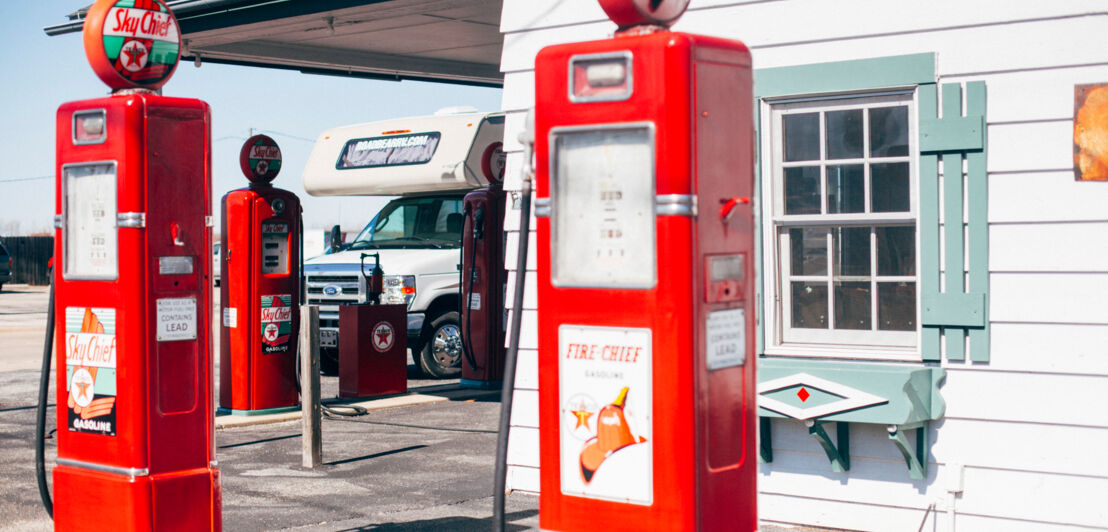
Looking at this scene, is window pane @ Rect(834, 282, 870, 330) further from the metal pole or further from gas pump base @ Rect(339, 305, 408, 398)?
gas pump base @ Rect(339, 305, 408, 398)

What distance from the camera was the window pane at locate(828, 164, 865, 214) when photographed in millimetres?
6391

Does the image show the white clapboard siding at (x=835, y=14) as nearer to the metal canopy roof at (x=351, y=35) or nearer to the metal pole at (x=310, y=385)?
the metal pole at (x=310, y=385)

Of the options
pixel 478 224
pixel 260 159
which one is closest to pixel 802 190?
pixel 260 159

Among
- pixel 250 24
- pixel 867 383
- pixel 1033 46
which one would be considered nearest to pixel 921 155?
pixel 1033 46

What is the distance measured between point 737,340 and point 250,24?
7188 mm

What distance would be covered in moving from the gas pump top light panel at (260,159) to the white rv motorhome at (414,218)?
220cm

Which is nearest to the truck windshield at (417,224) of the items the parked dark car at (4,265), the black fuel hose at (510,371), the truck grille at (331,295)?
the truck grille at (331,295)

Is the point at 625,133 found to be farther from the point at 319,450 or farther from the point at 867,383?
the point at 319,450

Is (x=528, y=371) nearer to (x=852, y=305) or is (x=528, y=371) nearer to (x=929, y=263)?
(x=852, y=305)

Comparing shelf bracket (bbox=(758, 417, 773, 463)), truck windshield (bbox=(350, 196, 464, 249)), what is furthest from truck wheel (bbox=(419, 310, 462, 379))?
shelf bracket (bbox=(758, 417, 773, 463))

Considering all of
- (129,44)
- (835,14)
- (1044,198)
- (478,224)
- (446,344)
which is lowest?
(446,344)

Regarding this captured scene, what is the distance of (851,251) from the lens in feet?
21.2

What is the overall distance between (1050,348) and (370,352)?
7638 millimetres

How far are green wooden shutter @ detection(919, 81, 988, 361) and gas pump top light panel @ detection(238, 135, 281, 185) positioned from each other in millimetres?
6707
